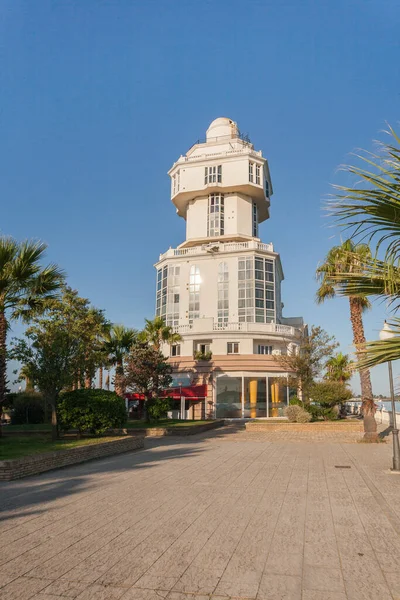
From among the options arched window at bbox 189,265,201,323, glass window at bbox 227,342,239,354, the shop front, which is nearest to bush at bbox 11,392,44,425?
the shop front

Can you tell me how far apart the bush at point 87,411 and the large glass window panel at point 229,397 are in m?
20.2

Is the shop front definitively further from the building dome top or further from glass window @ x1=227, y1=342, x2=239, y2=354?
the building dome top

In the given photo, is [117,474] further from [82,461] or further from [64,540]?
[64,540]

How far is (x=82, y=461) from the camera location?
1348 centimetres

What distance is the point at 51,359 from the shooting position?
16172 mm

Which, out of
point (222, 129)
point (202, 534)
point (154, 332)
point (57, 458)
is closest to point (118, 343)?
point (154, 332)

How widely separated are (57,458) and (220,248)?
112 feet

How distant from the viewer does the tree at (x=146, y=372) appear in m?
26.3

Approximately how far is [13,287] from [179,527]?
12775 millimetres

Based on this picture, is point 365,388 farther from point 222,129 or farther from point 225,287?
point 222,129

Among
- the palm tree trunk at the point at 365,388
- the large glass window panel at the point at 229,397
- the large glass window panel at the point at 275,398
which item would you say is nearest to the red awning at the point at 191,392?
the large glass window panel at the point at 229,397

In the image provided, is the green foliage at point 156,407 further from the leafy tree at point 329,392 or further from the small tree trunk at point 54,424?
the small tree trunk at point 54,424

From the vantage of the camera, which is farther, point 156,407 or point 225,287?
point 225,287

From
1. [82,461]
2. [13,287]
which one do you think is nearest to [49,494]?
[82,461]
